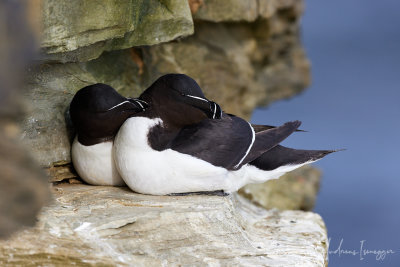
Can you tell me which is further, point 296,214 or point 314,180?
point 314,180

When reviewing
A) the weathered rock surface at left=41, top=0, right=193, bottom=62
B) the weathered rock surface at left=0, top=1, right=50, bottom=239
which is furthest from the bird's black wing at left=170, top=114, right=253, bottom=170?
the weathered rock surface at left=0, top=1, right=50, bottom=239

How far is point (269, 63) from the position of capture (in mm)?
9391

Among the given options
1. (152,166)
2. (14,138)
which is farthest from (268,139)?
(14,138)

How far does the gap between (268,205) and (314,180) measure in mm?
1312

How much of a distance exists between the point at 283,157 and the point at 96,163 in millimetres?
1364

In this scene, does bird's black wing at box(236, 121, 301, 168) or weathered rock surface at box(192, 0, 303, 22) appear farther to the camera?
weathered rock surface at box(192, 0, 303, 22)

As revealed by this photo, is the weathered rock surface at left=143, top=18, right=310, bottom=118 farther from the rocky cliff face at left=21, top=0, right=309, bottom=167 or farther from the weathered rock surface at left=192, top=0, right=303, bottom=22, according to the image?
the weathered rock surface at left=192, top=0, right=303, bottom=22

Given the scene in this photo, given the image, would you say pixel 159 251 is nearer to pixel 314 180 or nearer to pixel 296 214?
pixel 296 214

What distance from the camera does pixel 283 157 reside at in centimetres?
521

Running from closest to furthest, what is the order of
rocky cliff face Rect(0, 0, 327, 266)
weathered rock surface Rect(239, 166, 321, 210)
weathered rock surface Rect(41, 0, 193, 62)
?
1. rocky cliff face Rect(0, 0, 327, 266)
2. weathered rock surface Rect(41, 0, 193, 62)
3. weathered rock surface Rect(239, 166, 321, 210)

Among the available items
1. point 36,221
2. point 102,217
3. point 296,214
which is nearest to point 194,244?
point 102,217

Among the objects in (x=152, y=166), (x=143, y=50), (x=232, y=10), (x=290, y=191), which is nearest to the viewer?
(x=152, y=166)

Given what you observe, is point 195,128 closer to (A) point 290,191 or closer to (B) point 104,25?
(B) point 104,25

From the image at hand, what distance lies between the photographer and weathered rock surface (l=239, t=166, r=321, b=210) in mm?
7193
